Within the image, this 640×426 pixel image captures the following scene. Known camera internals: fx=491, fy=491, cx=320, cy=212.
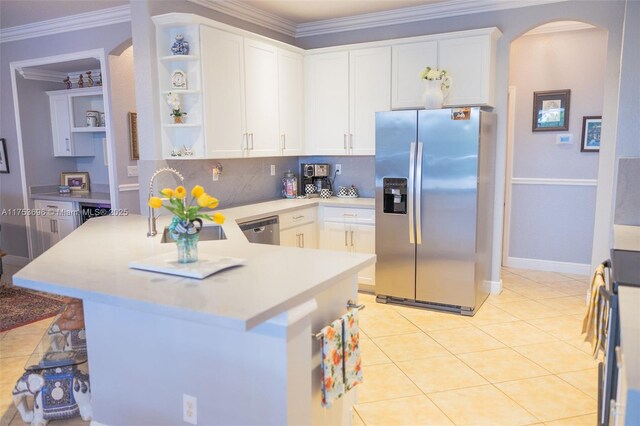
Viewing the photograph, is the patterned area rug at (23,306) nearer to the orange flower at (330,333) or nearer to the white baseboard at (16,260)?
the white baseboard at (16,260)

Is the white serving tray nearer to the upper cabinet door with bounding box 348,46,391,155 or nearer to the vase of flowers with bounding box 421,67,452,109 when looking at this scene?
the vase of flowers with bounding box 421,67,452,109

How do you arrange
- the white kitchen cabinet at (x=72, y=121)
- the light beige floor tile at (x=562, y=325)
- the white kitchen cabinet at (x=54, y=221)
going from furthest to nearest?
1. the white kitchen cabinet at (x=72, y=121)
2. the white kitchen cabinet at (x=54, y=221)
3. the light beige floor tile at (x=562, y=325)

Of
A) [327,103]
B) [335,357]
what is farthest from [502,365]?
[327,103]

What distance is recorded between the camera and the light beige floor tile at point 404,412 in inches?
100

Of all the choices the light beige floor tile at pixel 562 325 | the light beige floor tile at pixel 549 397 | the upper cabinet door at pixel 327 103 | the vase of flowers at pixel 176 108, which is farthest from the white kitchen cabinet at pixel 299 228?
the light beige floor tile at pixel 549 397

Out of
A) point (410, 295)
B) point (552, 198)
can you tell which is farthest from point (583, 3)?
point (410, 295)

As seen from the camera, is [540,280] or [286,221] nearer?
[286,221]

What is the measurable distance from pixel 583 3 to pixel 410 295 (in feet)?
9.27

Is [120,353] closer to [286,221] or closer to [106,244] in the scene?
[106,244]

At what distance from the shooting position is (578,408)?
2650 mm

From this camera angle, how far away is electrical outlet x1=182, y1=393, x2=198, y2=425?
79.7 inches

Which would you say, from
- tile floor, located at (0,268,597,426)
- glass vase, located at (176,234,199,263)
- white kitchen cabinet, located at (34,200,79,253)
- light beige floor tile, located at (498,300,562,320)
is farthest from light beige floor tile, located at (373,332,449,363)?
white kitchen cabinet, located at (34,200,79,253)

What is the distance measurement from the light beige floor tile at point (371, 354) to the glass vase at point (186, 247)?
1600 mm

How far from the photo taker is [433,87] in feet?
13.7
